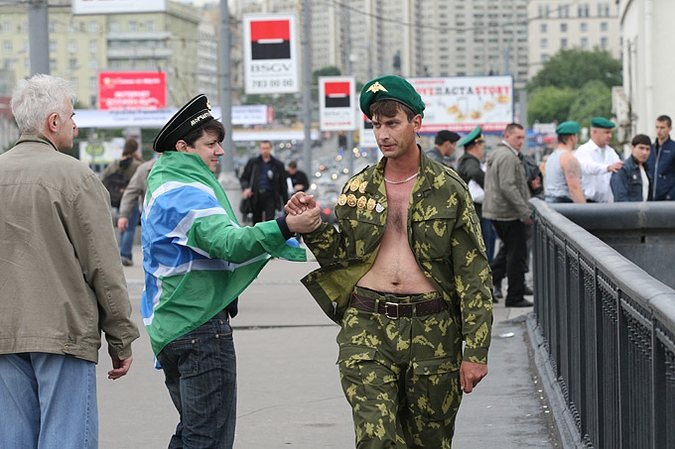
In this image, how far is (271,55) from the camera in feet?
84.0

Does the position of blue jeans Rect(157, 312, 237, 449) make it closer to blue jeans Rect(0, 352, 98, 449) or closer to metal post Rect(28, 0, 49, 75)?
blue jeans Rect(0, 352, 98, 449)

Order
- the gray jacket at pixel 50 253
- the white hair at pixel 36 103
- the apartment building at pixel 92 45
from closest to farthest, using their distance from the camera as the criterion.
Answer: the gray jacket at pixel 50 253 → the white hair at pixel 36 103 → the apartment building at pixel 92 45

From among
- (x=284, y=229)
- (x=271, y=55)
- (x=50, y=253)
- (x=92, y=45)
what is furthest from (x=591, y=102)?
(x=50, y=253)

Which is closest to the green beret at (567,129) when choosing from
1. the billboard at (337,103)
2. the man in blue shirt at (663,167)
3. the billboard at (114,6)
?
the man in blue shirt at (663,167)

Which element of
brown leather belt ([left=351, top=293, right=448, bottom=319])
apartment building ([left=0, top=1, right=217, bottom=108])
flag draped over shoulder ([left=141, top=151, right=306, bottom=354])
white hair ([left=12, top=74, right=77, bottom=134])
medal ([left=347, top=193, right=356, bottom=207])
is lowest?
brown leather belt ([left=351, top=293, right=448, bottom=319])

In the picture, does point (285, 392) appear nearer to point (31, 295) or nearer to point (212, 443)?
point (212, 443)

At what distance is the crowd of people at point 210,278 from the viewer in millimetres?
4660

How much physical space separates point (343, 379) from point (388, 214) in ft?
2.19

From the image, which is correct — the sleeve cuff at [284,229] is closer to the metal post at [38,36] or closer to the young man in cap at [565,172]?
the young man in cap at [565,172]

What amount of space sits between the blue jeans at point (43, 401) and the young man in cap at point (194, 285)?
0.49m

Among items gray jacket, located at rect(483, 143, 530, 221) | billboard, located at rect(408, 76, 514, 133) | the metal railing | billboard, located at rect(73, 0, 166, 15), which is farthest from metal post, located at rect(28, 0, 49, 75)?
billboard, located at rect(408, 76, 514, 133)

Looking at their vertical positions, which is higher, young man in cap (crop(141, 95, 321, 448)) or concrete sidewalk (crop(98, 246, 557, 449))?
young man in cap (crop(141, 95, 321, 448))

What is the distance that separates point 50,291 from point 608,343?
7.54 ft

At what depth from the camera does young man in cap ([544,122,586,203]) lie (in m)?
13.0
